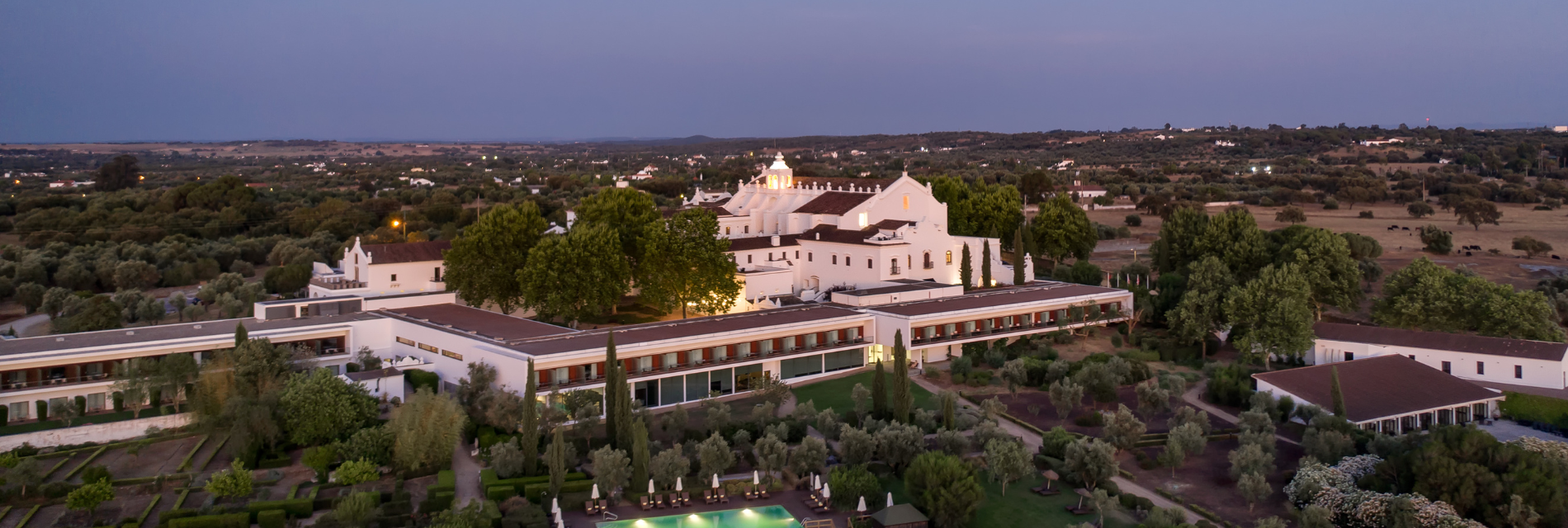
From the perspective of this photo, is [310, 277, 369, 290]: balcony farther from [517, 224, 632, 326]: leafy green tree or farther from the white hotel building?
[517, 224, 632, 326]: leafy green tree

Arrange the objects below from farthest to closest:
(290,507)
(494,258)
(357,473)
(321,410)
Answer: (494,258) → (321,410) → (357,473) → (290,507)

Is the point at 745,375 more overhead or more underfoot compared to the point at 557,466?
more overhead

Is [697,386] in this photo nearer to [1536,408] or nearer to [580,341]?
[580,341]

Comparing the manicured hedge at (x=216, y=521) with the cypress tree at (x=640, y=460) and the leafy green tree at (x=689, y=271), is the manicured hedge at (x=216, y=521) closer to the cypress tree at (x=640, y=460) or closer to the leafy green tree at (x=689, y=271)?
the cypress tree at (x=640, y=460)

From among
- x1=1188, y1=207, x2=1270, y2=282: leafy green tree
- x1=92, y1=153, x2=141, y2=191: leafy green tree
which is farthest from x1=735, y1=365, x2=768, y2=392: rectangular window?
x1=92, y1=153, x2=141, y2=191: leafy green tree

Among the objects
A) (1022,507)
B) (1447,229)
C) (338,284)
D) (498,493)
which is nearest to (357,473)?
(498,493)

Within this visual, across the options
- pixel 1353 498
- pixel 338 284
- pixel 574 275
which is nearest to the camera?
pixel 1353 498
